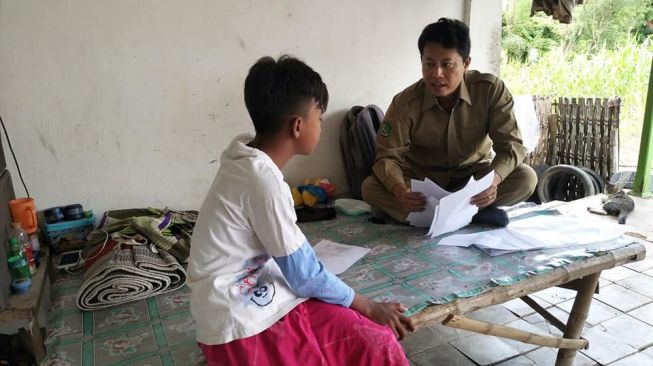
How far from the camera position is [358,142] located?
284cm

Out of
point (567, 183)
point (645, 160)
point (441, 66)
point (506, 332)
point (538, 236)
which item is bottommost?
point (567, 183)

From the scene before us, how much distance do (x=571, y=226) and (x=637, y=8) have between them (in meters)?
8.49

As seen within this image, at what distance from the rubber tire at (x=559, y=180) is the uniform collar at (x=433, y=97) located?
5.81 ft

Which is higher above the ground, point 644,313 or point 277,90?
point 277,90

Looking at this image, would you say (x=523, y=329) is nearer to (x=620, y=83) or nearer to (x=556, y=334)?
(x=556, y=334)

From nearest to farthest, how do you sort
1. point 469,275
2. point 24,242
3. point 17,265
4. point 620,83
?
1. point 469,275
2. point 17,265
3. point 24,242
4. point 620,83

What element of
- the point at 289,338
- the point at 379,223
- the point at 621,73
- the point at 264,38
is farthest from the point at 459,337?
the point at 621,73

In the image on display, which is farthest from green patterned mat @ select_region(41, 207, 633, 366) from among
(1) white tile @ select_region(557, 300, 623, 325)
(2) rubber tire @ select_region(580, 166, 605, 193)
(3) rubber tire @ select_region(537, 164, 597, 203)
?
(2) rubber tire @ select_region(580, 166, 605, 193)

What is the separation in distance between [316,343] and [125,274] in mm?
991

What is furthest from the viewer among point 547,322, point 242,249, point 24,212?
point 547,322

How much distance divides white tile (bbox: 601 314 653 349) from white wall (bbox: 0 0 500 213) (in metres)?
1.90

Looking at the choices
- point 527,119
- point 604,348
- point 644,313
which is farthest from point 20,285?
point 527,119

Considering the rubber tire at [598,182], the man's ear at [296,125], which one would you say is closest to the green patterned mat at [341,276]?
the man's ear at [296,125]

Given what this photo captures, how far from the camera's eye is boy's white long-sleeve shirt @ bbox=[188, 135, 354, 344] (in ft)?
3.34
